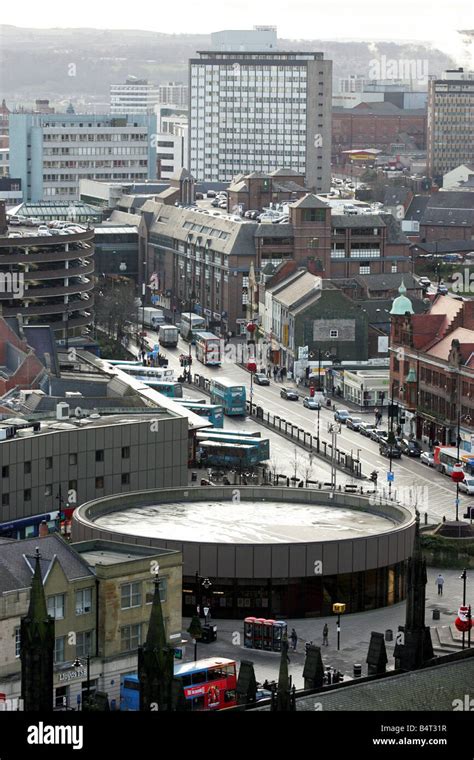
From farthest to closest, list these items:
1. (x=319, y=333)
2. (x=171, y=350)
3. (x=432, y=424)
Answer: (x=171, y=350)
(x=319, y=333)
(x=432, y=424)

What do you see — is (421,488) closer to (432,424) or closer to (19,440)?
(432,424)

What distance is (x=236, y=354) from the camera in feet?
570

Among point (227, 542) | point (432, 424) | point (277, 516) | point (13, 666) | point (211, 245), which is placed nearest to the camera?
point (13, 666)

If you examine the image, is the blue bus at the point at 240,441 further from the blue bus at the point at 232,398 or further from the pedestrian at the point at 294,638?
the pedestrian at the point at 294,638

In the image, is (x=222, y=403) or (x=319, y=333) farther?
(x=319, y=333)

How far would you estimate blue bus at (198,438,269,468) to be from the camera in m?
127

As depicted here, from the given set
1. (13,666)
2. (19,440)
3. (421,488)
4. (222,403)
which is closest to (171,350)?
(222,403)

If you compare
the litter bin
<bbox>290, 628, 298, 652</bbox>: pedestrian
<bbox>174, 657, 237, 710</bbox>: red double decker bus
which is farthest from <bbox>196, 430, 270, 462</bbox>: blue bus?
<bbox>174, 657, 237, 710</bbox>: red double decker bus

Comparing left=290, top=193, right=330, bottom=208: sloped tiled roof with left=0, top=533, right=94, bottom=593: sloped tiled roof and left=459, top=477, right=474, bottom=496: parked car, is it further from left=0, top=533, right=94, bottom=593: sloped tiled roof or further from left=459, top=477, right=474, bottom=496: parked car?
left=0, top=533, right=94, bottom=593: sloped tiled roof

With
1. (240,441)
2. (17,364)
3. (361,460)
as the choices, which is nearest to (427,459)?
(361,460)

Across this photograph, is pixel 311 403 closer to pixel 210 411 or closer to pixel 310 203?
pixel 210 411

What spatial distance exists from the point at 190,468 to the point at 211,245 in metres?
71.8

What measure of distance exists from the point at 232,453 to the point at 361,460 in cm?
706

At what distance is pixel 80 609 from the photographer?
81188 millimetres
